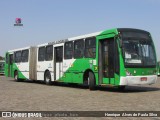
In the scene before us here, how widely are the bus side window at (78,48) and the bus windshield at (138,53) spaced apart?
350 cm

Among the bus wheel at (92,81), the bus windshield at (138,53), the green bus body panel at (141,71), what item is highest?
the bus windshield at (138,53)

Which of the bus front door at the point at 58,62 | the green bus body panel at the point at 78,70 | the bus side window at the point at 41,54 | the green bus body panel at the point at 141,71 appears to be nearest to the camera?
the green bus body panel at the point at 141,71

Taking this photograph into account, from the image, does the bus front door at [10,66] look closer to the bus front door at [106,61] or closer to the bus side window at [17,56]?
the bus side window at [17,56]

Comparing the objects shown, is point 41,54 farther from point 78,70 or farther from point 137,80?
point 137,80

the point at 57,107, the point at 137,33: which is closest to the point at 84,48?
the point at 137,33

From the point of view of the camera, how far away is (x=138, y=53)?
15.8 m

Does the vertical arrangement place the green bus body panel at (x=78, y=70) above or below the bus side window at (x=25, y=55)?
below

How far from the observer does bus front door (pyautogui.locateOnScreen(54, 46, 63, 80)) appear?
70.2 feet

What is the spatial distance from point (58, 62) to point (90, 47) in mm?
4518

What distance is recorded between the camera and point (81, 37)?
18.8 metres

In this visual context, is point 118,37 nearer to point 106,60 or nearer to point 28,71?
point 106,60

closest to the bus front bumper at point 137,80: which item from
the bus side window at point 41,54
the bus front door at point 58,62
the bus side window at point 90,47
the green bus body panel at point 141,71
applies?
the green bus body panel at point 141,71

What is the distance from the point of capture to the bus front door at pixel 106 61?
16.1 metres

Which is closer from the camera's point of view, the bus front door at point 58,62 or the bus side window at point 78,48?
the bus side window at point 78,48
